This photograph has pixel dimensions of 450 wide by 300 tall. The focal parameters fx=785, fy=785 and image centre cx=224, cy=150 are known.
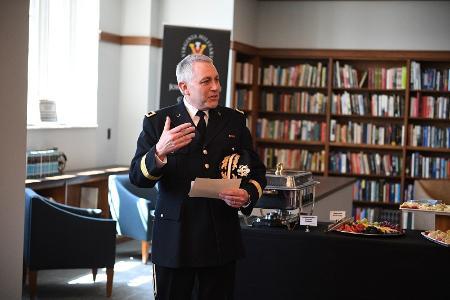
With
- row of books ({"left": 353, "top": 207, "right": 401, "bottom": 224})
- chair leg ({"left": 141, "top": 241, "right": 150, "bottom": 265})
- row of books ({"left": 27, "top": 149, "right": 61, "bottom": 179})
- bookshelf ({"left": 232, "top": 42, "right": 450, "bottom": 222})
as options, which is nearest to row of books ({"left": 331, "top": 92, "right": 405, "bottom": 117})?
bookshelf ({"left": 232, "top": 42, "right": 450, "bottom": 222})

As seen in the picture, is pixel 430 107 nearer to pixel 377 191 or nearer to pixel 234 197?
pixel 377 191

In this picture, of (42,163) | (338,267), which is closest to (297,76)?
(42,163)

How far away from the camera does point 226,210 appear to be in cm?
339

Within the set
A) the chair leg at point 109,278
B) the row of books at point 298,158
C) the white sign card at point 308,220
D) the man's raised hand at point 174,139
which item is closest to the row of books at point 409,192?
the row of books at point 298,158

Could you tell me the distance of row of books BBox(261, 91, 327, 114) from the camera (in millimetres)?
10602

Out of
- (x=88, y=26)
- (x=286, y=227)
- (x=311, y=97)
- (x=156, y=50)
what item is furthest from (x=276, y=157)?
(x=286, y=227)

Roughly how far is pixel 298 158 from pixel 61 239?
511 cm

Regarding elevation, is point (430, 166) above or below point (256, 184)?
below

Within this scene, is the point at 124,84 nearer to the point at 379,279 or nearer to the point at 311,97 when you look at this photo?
the point at 311,97

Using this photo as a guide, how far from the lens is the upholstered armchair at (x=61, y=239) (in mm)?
6117

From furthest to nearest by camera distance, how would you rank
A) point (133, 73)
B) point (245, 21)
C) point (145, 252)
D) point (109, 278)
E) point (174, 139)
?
point (245, 21) → point (133, 73) → point (145, 252) → point (109, 278) → point (174, 139)

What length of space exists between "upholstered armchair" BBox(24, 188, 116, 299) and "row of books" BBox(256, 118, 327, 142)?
4.80 meters

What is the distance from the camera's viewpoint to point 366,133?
413 inches

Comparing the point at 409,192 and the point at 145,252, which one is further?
the point at 409,192
